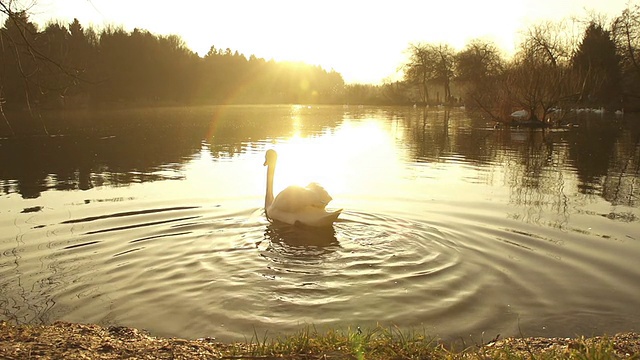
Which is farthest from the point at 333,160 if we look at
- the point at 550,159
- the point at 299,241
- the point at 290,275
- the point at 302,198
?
the point at 290,275

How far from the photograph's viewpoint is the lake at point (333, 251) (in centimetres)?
576

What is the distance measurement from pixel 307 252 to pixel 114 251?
302 cm

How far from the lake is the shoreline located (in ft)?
1.85

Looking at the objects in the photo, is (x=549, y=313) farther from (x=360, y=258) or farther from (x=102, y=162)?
(x=102, y=162)

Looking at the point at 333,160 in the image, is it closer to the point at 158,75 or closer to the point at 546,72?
the point at 546,72

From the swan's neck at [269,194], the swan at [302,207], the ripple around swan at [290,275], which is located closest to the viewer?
the ripple around swan at [290,275]

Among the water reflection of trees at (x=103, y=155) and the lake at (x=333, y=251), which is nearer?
the lake at (x=333, y=251)

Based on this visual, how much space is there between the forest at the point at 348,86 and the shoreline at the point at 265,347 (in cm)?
367

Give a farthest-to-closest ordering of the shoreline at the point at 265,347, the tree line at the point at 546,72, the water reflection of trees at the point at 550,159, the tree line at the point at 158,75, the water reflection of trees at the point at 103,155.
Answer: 1. the tree line at the point at 158,75
2. the tree line at the point at 546,72
3. the water reflection of trees at the point at 103,155
4. the water reflection of trees at the point at 550,159
5. the shoreline at the point at 265,347

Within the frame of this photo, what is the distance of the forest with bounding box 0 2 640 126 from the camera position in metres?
38.3

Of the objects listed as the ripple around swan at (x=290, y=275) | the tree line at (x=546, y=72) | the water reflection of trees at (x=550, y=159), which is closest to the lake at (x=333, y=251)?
the ripple around swan at (x=290, y=275)

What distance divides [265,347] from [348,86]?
11798cm

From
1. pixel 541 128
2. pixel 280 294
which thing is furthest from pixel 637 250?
pixel 541 128

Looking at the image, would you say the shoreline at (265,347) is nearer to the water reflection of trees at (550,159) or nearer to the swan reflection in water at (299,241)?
the swan reflection in water at (299,241)
